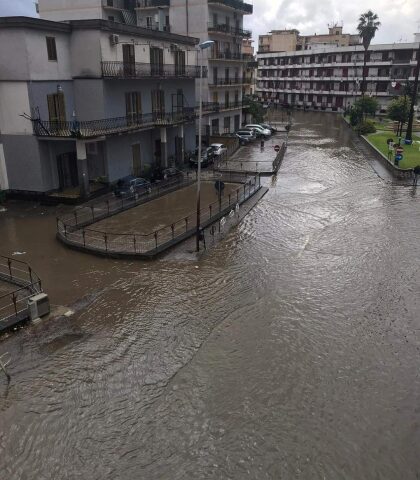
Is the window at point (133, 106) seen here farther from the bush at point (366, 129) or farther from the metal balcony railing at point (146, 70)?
the bush at point (366, 129)

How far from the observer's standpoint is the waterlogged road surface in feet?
31.7

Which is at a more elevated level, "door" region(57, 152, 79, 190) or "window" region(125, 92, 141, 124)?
"window" region(125, 92, 141, 124)

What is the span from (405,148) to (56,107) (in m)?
34.8

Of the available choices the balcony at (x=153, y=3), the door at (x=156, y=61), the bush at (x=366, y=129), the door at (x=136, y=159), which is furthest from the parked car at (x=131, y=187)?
the bush at (x=366, y=129)

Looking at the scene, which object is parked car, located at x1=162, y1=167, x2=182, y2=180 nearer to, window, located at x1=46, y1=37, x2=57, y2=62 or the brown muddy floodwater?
the brown muddy floodwater

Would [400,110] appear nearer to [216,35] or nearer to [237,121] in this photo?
[237,121]

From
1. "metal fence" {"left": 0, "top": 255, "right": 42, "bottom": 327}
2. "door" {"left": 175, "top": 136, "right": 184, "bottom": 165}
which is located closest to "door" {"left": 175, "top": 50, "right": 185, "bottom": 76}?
"door" {"left": 175, "top": 136, "right": 184, "bottom": 165}

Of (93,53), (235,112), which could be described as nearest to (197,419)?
(93,53)

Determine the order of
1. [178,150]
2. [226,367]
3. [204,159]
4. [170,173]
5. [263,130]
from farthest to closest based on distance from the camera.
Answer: [263,130] → [178,150] → [204,159] → [170,173] → [226,367]

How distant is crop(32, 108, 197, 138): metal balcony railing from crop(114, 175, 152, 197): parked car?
126 inches

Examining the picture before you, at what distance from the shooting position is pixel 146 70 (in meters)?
32.6

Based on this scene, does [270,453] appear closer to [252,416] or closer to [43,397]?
[252,416]

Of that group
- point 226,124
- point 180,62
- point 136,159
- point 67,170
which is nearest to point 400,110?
point 226,124

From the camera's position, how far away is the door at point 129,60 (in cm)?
3041
